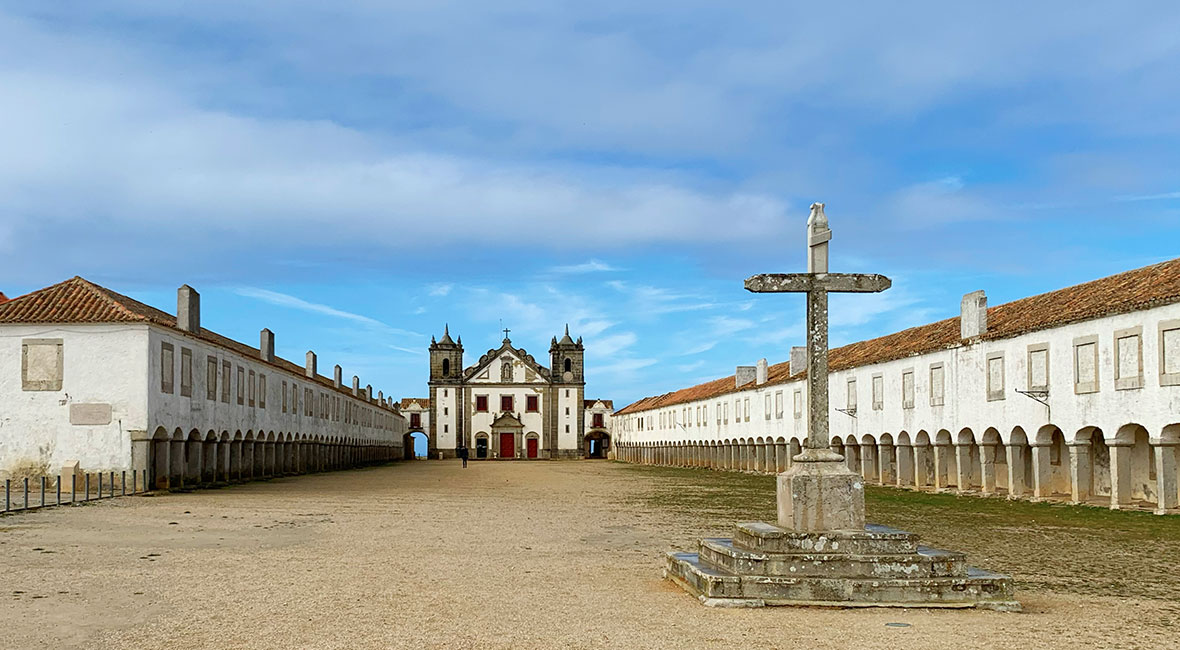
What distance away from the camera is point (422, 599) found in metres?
9.44

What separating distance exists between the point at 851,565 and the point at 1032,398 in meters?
18.2

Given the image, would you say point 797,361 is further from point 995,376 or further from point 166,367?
point 166,367

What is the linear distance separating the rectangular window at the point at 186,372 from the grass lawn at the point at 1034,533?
557 inches

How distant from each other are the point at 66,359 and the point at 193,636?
2257 centimetres

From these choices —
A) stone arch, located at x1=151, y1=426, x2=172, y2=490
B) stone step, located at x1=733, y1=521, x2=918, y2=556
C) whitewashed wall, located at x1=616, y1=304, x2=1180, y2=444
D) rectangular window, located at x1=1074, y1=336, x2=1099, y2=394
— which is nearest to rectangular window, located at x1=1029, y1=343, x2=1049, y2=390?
whitewashed wall, located at x1=616, y1=304, x2=1180, y2=444

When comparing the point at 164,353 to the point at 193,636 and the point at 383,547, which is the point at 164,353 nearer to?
the point at 383,547

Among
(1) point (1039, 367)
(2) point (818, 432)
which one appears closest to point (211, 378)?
(1) point (1039, 367)

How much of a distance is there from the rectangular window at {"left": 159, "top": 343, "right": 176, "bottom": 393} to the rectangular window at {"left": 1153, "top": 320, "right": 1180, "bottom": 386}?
24.6 meters

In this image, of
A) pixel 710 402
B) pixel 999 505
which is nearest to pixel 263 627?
pixel 999 505

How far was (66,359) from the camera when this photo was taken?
27391 mm

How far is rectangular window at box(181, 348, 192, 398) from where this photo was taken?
30.5 m

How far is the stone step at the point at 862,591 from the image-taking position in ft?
29.6

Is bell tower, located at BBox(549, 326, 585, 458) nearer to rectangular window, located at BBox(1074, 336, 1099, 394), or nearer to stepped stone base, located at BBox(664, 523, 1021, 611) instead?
rectangular window, located at BBox(1074, 336, 1099, 394)

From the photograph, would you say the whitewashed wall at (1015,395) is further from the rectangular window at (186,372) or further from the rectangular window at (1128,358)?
the rectangular window at (186,372)
